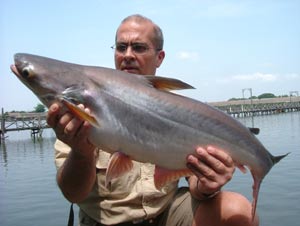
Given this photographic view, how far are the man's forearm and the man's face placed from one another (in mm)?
1302

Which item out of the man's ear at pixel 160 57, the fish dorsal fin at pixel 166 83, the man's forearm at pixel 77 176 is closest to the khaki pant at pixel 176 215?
the man's forearm at pixel 77 176

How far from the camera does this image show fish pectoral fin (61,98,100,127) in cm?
A: 300

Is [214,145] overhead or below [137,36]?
below

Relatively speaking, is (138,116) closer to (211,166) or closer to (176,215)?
(211,166)

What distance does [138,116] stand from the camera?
3.21 m

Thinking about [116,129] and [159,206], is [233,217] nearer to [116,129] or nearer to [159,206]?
[159,206]

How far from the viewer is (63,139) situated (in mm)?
3336

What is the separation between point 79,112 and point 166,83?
79 centimetres

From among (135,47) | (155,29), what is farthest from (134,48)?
(155,29)

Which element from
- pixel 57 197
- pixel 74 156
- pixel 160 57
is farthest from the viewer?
pixel 57 197

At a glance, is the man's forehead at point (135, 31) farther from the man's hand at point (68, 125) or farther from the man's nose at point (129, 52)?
the man's hand at point (68, 125)

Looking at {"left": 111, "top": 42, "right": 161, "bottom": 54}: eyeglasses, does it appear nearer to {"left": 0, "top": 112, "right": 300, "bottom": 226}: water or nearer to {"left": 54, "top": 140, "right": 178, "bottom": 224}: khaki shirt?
{"left": 54, "top": 140, "right": 178, "bottom": 224}: khaki shirt

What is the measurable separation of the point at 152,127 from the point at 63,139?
74cm

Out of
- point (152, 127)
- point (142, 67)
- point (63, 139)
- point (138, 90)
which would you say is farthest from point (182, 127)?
point (142, 67)
